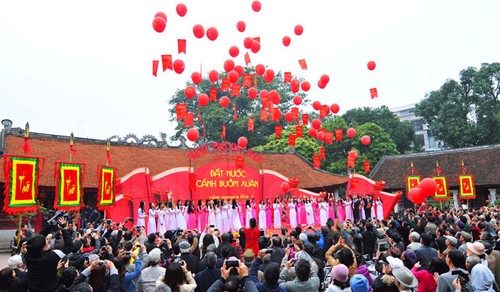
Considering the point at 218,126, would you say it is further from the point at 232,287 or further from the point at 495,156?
the point at 232,287

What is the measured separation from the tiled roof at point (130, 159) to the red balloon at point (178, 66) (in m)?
6.96

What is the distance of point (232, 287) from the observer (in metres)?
3.49

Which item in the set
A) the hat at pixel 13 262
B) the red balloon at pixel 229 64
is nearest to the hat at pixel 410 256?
the hat at pixel 13 262

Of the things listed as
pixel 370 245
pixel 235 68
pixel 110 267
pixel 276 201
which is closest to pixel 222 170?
pixel 276 201

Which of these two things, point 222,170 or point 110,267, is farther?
point 222,170

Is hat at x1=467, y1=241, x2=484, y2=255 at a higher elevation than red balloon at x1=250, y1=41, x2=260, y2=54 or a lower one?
lower

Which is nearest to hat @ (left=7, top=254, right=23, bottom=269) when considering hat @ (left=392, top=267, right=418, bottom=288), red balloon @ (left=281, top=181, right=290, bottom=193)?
hat @ (left=392, top=267, right=418, bottom=288)

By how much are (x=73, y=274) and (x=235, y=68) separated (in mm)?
11983

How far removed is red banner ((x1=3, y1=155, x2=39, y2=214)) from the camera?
6.92 m

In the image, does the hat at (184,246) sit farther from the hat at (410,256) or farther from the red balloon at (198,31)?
the red balloon at (198,31)

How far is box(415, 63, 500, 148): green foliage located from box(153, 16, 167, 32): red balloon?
2612 cm

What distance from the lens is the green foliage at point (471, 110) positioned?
29000 millimetres

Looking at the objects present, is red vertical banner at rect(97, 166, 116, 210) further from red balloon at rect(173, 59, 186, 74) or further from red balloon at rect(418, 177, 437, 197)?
red balloon at rect(418, 177, 437, 197)

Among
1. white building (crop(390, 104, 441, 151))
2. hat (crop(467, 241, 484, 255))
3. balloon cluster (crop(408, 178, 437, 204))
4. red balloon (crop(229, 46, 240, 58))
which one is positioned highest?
white building (crop(390, 104, 441, 151))
